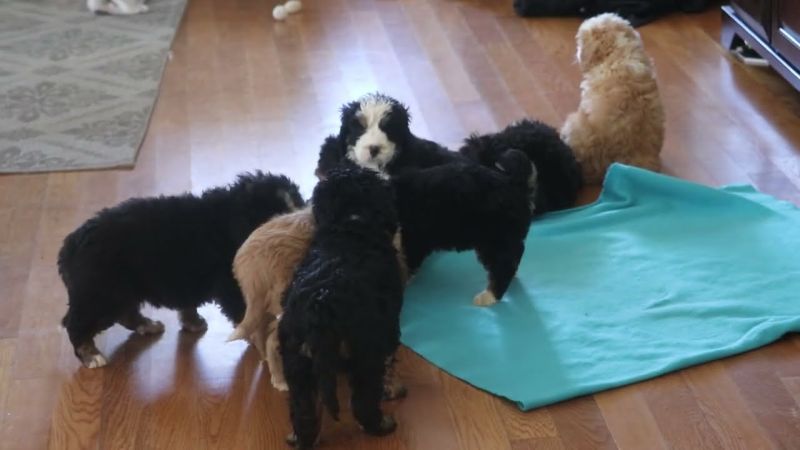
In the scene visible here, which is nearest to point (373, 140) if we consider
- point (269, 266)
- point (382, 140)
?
point (382, 140)

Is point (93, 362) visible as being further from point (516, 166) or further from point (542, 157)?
point (542, 157)

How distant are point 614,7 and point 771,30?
86 centimetres

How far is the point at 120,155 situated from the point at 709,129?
2.04m

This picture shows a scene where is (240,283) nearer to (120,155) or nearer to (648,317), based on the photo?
(648,317)

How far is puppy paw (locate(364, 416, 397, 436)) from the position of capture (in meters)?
2.23

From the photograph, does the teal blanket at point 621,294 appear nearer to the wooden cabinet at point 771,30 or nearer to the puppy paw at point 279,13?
the wooden cabinet at point 771,30

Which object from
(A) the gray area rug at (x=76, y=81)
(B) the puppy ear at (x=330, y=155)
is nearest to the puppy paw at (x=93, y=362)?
(B) the puppy ear at (x=330, y=155)

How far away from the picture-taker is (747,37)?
13.1 ft

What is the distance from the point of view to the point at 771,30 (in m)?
3.81

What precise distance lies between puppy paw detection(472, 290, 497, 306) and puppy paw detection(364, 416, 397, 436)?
502 millimetres

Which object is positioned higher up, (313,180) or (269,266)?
(269,266)

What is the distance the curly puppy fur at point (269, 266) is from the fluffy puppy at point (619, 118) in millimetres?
1245

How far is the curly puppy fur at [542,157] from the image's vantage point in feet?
9.93

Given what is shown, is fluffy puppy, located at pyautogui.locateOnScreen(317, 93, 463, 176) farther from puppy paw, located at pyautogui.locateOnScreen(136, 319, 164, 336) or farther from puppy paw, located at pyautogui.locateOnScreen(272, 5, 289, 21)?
puppy paw, located at pyautogui.locateOnScreen(272, 5, 289, 21)
